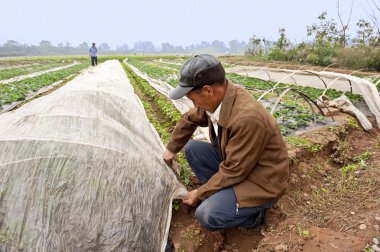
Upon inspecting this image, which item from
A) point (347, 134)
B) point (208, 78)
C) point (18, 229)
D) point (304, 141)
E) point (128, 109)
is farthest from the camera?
point (347, 134)

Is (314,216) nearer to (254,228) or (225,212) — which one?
(254,228)

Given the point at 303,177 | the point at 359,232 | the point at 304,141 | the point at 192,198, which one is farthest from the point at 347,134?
the point at 192,198

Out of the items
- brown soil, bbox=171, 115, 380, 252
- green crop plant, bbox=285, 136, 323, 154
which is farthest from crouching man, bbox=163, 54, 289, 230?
green crop plant, bbox=285, 136, 323, 154

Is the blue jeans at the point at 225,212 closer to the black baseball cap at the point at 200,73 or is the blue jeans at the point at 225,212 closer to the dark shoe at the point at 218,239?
the dark shoe at the point at 218,239

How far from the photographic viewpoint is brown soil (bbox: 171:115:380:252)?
264 cm

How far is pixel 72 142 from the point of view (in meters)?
2.63

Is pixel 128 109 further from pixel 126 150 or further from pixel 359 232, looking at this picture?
pixel 359 232

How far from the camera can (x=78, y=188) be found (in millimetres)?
2439

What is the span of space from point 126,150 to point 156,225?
0.71 metres

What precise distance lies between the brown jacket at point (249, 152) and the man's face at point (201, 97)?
150 mm

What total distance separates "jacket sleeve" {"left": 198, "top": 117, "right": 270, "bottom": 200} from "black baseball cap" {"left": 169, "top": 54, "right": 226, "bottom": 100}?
1.40 ft

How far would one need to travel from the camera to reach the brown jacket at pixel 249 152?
246 cm

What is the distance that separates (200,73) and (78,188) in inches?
51.9

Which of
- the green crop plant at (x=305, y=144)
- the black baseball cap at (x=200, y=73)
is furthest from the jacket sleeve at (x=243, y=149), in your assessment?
the green crop plant at (x=305, y=144)
